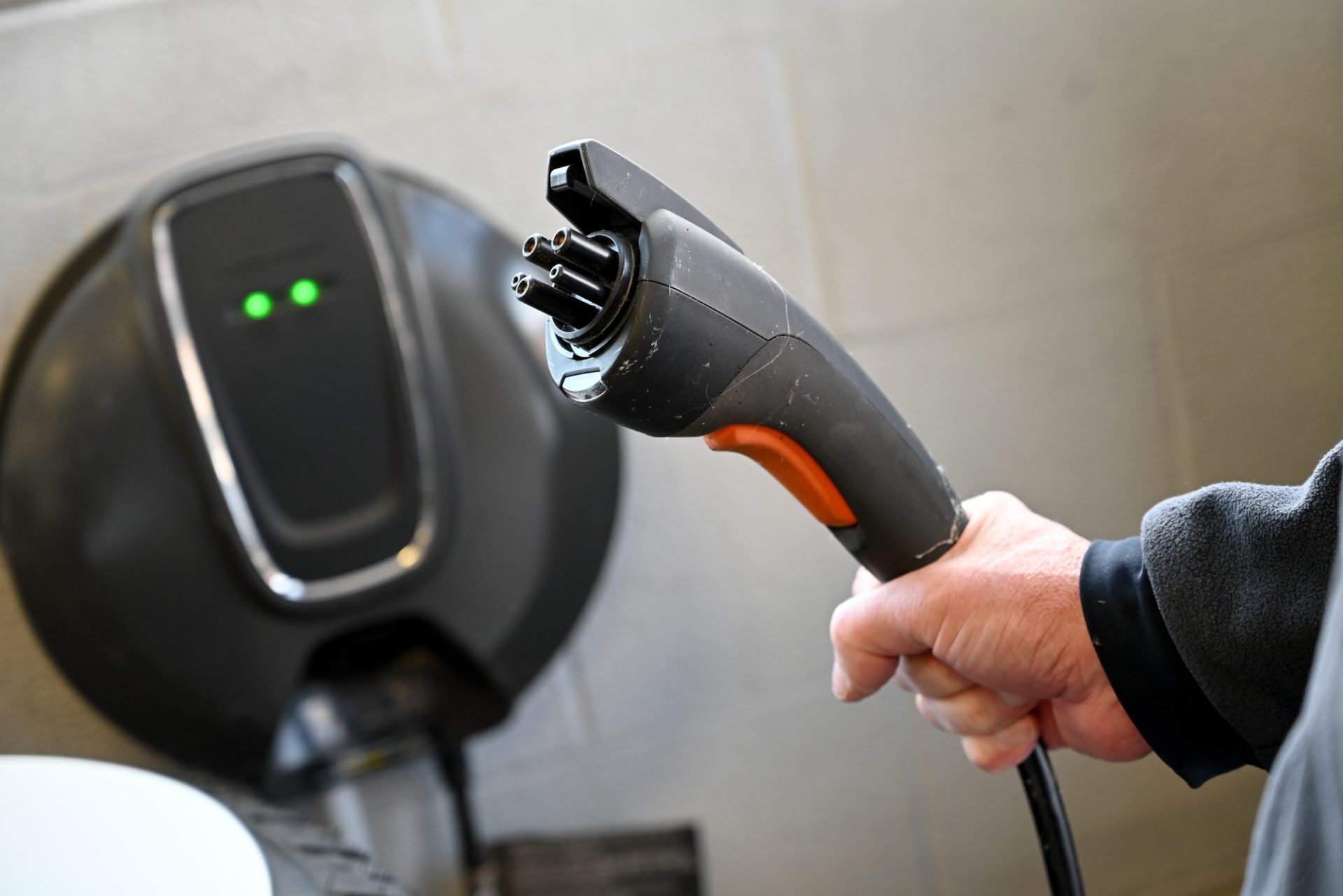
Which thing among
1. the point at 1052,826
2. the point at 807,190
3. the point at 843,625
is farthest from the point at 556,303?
the point at 807,190

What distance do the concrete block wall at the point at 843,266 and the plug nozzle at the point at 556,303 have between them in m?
0.51

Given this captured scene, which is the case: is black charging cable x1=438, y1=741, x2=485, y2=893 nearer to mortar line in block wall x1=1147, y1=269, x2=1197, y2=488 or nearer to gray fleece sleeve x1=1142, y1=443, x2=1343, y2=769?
gray fleece sleeve x1=1142, y1=443, x2=1343, y2=769

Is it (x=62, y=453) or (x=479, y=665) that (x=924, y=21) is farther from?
(x=62, y=453)

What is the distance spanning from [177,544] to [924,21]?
2.36ft

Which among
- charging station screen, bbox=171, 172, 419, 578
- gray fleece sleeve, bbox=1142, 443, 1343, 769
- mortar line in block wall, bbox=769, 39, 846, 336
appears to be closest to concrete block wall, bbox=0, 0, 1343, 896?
mortar line in block wall, bbox=769, 39, 846, 336

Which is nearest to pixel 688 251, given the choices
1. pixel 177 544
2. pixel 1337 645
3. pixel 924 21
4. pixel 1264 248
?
pixel 1337 645

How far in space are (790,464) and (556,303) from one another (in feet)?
0.49

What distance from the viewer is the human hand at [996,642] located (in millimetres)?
544

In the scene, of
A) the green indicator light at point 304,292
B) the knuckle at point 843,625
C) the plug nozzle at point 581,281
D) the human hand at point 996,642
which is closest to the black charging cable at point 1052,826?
the human hand at point 996,642

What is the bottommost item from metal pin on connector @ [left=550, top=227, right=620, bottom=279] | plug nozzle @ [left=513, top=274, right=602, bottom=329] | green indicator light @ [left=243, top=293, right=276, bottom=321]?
green indicator light @ [left=243, top=293, right=276, bottom=321]

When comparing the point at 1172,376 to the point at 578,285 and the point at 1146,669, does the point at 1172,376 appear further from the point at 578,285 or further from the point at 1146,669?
the point at 578,285

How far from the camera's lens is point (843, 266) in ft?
3.08

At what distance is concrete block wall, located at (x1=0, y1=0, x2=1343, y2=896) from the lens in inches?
32.3

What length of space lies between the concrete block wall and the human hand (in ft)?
1.19
